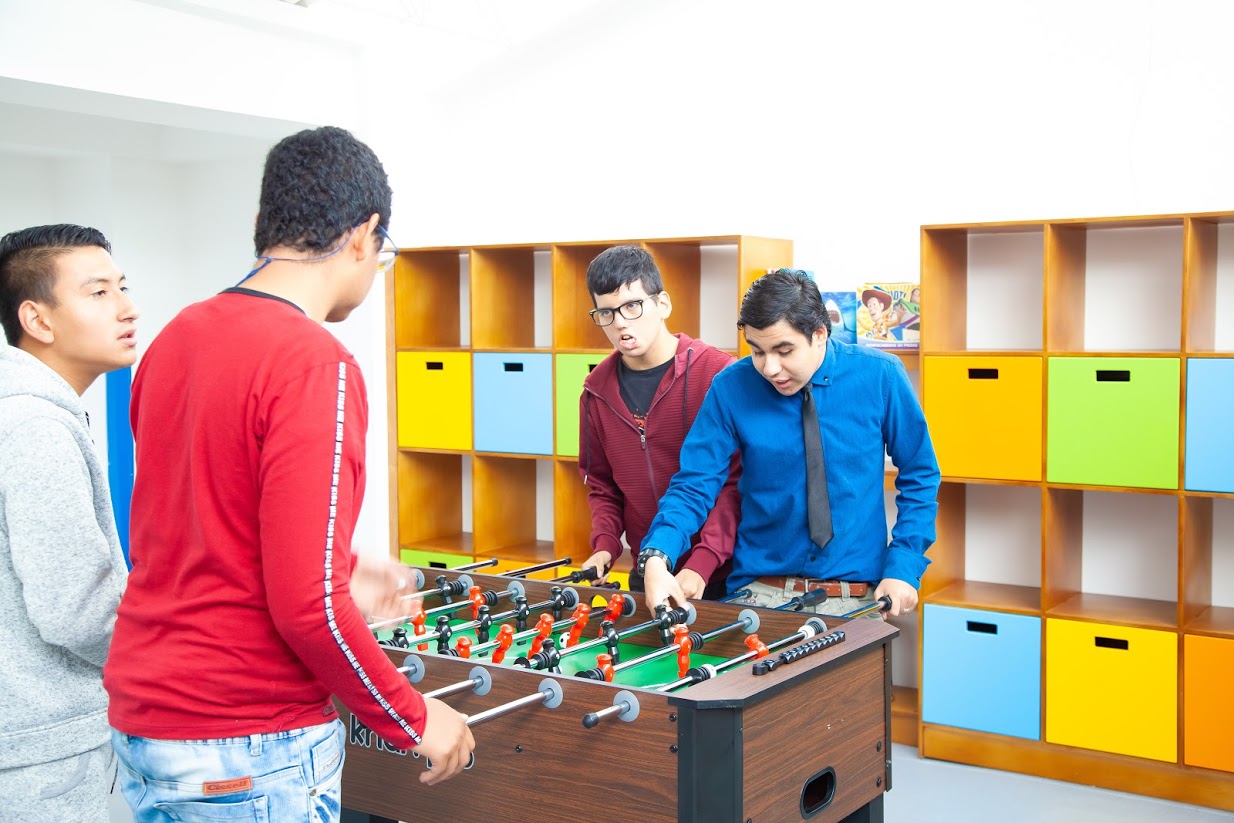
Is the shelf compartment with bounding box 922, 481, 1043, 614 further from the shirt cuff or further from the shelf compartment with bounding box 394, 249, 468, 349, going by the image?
the shelf compartment with bounding box 394, 249, 468, 349

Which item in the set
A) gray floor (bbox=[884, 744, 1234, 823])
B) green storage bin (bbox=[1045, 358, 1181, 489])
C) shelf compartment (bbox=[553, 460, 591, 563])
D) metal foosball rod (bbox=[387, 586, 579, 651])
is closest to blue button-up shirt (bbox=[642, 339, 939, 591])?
metal foosball rod (bbox=[387, 586, 579, 651])

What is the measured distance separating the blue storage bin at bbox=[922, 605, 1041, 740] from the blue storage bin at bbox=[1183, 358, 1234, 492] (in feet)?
2.34

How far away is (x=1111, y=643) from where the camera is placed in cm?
384

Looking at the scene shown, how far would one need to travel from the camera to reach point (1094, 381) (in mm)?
3846

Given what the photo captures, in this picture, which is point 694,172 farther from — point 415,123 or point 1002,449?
point 1002,449

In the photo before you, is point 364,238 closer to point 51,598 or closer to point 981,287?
point 51,598

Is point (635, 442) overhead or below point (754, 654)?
overhead

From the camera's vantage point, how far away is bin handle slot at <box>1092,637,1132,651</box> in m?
3.81

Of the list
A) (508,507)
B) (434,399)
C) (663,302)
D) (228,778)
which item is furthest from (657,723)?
(434,399)

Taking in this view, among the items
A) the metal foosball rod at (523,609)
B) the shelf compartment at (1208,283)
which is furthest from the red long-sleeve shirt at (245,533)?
the shelf compartment at (1208,283)

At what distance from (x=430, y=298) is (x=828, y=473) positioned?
298cm

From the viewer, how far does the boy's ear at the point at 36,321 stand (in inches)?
83.8

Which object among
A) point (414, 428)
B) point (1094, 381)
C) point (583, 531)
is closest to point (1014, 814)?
point (1094, 381)

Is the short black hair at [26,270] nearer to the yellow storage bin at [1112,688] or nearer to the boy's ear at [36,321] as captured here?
the boy's ear at [36,321]
